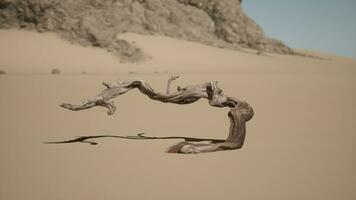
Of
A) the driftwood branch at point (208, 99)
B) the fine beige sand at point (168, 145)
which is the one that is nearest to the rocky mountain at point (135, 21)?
the fine beige sand at point (168, 145)

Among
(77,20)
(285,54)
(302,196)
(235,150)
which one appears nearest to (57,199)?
(302,196)

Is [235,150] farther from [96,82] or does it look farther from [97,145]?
[96,82]

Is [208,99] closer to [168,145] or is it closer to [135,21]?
[168,145]

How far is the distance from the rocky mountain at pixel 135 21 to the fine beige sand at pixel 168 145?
10216 millimetres

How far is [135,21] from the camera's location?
3027 centimetres

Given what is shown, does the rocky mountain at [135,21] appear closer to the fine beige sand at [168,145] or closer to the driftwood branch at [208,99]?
the fine beige sand at [168,145]

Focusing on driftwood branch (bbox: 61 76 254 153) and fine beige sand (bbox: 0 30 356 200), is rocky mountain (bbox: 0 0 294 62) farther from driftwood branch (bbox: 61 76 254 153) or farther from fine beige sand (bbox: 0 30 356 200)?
driftwood branch (bbox: 61 76 254 153)

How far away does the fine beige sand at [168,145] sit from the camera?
471cm

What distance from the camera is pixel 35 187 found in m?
4.78

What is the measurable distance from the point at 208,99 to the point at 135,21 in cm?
2407

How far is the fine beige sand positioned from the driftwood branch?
0.19 meters

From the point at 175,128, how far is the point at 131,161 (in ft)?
9.05

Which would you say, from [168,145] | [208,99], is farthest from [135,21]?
[168,145]

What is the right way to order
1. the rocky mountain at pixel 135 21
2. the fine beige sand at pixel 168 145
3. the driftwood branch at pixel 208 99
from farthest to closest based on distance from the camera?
the rocky mountain at pixel 135 21, the driftwood branch at pixel 208 99, the fine beige sand at pixel 168 145
